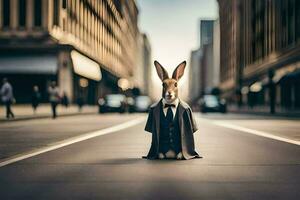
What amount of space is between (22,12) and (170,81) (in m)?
40.7

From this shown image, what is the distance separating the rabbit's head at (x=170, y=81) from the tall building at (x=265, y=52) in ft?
93.9

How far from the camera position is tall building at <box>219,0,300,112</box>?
1789 inches

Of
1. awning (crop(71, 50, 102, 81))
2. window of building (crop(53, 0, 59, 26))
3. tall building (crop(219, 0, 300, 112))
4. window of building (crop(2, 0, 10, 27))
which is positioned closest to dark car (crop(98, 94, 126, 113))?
awning (crop(71, 50, 102, 81))

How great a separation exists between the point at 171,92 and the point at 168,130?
67 cm

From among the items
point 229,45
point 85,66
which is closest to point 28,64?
point 85,66

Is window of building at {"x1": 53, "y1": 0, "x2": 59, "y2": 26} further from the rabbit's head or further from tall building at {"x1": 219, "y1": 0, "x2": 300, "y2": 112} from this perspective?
the rabbit's head

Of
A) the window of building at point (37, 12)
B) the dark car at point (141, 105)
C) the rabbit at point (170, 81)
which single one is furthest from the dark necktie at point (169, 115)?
the window of building at point (37, 12)

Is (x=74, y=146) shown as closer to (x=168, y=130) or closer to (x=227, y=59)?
(x=168, y=130)

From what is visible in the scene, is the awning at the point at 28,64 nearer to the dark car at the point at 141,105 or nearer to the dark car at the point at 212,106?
the dark car at the point at 141,105

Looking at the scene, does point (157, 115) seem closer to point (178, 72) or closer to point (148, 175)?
point (178, 72)

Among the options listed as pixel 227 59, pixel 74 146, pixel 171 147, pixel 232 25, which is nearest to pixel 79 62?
pixel 74 146

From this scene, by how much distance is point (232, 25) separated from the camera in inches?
3725

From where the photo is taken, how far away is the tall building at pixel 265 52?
149ft

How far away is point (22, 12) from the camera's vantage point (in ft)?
152
